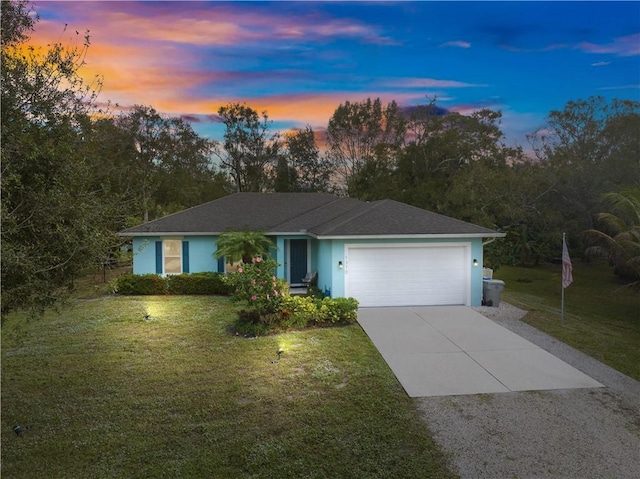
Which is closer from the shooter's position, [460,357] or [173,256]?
[460,357]

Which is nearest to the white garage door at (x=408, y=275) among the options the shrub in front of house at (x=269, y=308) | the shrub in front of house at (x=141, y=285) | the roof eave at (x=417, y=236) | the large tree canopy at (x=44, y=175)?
the roof eave at (x=417, y=236)

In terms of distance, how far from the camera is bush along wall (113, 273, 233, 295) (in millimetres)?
16453

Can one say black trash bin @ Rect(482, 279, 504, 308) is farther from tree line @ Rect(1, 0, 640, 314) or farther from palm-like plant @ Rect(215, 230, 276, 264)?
tree line @ Rect(1, 0, 640, 314)

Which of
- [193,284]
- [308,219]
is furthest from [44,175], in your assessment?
[308,219]

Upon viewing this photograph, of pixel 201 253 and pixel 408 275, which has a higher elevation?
pixel 201 253

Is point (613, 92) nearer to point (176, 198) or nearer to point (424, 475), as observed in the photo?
point (176, 198)

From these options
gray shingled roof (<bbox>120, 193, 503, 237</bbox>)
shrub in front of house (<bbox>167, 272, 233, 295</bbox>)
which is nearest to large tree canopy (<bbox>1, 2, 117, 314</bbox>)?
gray shingled roof (<bbox>120, 193, 503, 237</bbox>)

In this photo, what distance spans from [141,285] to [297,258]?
6052mm

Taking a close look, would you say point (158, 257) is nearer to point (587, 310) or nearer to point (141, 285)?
point (141, 285)

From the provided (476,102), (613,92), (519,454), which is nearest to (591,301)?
(519,454)

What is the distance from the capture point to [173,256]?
17.8 metres

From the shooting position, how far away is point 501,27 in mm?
14781

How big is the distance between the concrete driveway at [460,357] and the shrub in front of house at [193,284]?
6292 millimetres

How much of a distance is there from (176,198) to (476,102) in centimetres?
2486
